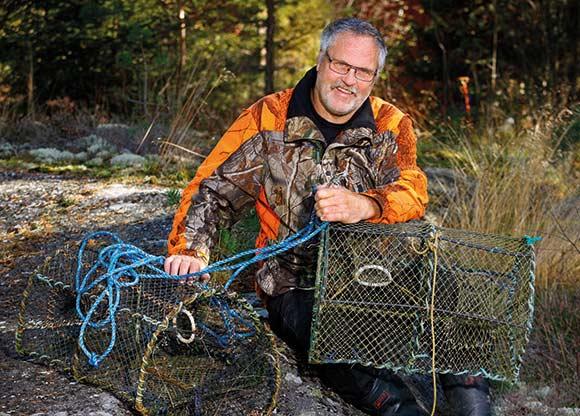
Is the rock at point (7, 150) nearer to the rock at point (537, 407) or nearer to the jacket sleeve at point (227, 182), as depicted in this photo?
the jacket sleeve at point (227, 182)

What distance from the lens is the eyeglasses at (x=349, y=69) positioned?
3.66 meters

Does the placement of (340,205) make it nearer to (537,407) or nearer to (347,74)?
(347,74)

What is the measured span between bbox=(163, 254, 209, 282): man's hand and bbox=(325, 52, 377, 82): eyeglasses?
956mm

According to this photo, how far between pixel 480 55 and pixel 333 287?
340 inches

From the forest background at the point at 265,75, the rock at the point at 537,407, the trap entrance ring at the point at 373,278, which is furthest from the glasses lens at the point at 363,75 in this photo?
the forest background at the point at 265,75

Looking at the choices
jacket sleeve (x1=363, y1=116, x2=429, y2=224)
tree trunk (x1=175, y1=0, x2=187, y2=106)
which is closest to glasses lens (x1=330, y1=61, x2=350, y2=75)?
jacket sleeve (x1=363, y1=116, x2=429, y2=224)

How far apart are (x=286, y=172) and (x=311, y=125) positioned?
220 millimetres

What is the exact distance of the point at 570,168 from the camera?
6.38 metres

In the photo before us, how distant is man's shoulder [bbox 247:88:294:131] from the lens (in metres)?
3.80

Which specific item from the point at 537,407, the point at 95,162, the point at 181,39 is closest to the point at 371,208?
the point at 537,407

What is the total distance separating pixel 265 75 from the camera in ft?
33.7

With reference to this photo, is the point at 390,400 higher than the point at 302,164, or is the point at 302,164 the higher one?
the point at 302,164

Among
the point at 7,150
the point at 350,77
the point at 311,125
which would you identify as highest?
the point at 350,77

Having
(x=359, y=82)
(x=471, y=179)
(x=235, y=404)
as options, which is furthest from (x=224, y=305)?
(x=471, y=179)
